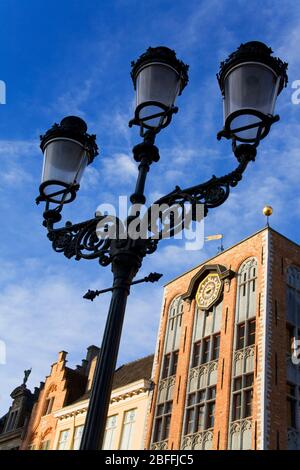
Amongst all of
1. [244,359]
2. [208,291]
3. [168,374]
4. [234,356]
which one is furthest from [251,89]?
[168,374]

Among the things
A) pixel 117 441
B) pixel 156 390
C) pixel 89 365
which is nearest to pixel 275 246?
pixel 156 390

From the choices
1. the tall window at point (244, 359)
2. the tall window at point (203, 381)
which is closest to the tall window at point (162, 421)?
the tall window at point (203, 381)

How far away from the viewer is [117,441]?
2870 cm

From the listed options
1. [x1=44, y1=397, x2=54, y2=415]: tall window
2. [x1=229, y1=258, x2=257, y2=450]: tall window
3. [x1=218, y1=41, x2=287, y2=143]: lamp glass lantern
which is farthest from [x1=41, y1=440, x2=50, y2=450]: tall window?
[x1=218, y1=41, x2=287, y2=143]: lamp glass lantern

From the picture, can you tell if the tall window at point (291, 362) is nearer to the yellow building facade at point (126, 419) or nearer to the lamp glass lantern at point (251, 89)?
the yellow building facade at point (126, 419)

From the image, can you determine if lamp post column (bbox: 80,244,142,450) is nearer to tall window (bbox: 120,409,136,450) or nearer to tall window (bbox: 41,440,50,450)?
tall window (bbox: 120,409,136,450)

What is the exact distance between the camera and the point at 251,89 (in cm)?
556

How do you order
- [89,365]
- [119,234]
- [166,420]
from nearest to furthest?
1. [119,234]
2. [166,420]
3. [89,365]

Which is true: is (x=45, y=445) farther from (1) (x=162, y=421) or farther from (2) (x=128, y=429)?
(1) (x=162, y=421)

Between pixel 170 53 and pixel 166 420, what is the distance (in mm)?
23769

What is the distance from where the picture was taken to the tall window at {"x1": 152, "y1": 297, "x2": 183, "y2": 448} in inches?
1089

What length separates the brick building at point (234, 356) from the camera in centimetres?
2350
